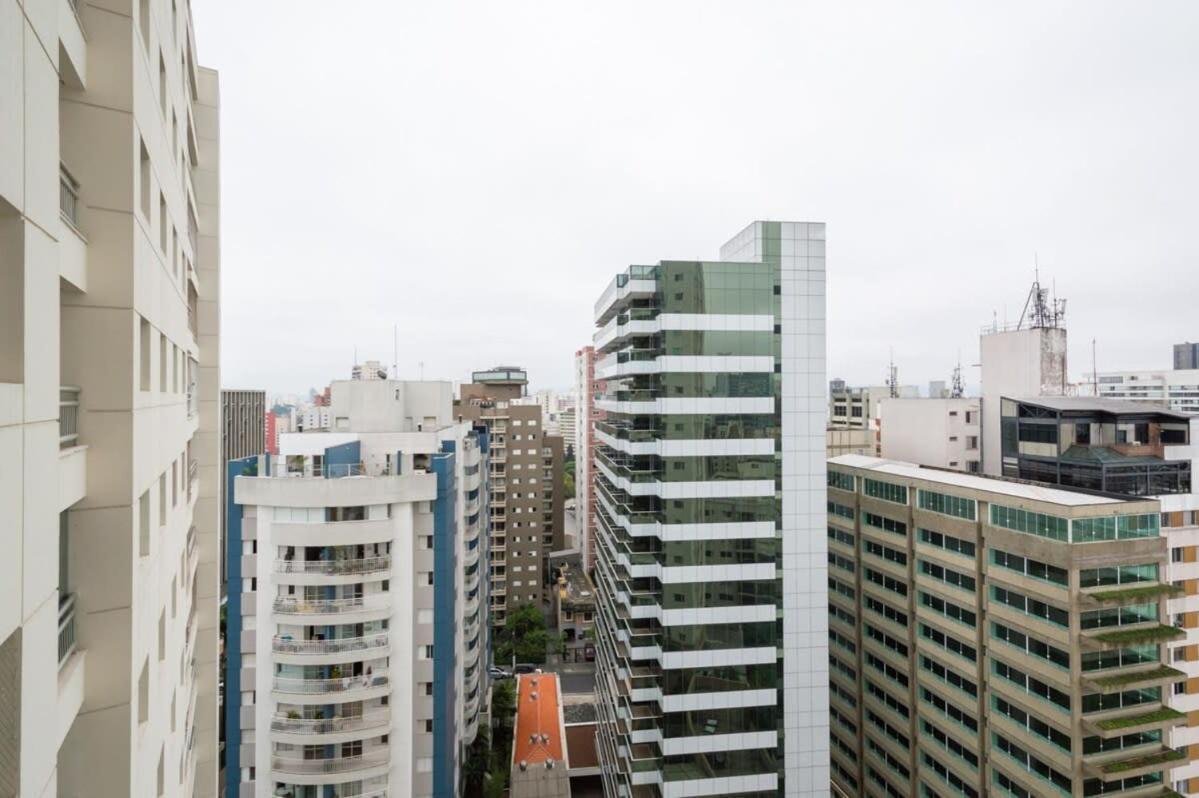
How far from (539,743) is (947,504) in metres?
35.2

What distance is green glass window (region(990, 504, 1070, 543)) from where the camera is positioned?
1141 inches

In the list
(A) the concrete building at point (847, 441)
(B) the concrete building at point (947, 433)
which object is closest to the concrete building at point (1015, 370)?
(B) the concrete building at point (947, 433)

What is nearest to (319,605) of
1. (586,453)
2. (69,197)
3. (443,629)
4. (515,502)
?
(443,629)

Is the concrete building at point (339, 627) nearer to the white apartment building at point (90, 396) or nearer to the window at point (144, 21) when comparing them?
the white apartment building at point (90, 396)

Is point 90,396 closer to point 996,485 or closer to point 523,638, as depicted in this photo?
point 996,485

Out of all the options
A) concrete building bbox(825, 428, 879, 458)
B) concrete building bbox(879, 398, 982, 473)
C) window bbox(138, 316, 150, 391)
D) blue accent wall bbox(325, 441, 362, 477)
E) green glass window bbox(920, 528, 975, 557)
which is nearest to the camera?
window bbox(138, 316, 150, 391)

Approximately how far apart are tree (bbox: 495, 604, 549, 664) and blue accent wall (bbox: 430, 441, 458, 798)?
33055 mm

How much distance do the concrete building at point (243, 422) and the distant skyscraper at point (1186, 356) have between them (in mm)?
224566

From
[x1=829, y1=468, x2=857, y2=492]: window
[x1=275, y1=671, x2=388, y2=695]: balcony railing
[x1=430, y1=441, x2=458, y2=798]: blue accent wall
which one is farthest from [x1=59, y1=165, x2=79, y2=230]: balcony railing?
[x1=829, y1=468, x2=857, y2=492]: window

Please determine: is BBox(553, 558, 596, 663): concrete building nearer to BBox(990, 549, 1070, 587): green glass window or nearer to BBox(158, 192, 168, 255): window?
BBox(990, 549, 1070, 587): green glass window

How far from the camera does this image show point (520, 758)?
1809 inches

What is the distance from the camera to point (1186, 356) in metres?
162

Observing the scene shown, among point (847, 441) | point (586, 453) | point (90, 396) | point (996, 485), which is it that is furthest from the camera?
point (586, 453)

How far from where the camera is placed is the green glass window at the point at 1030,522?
29.0 meters
